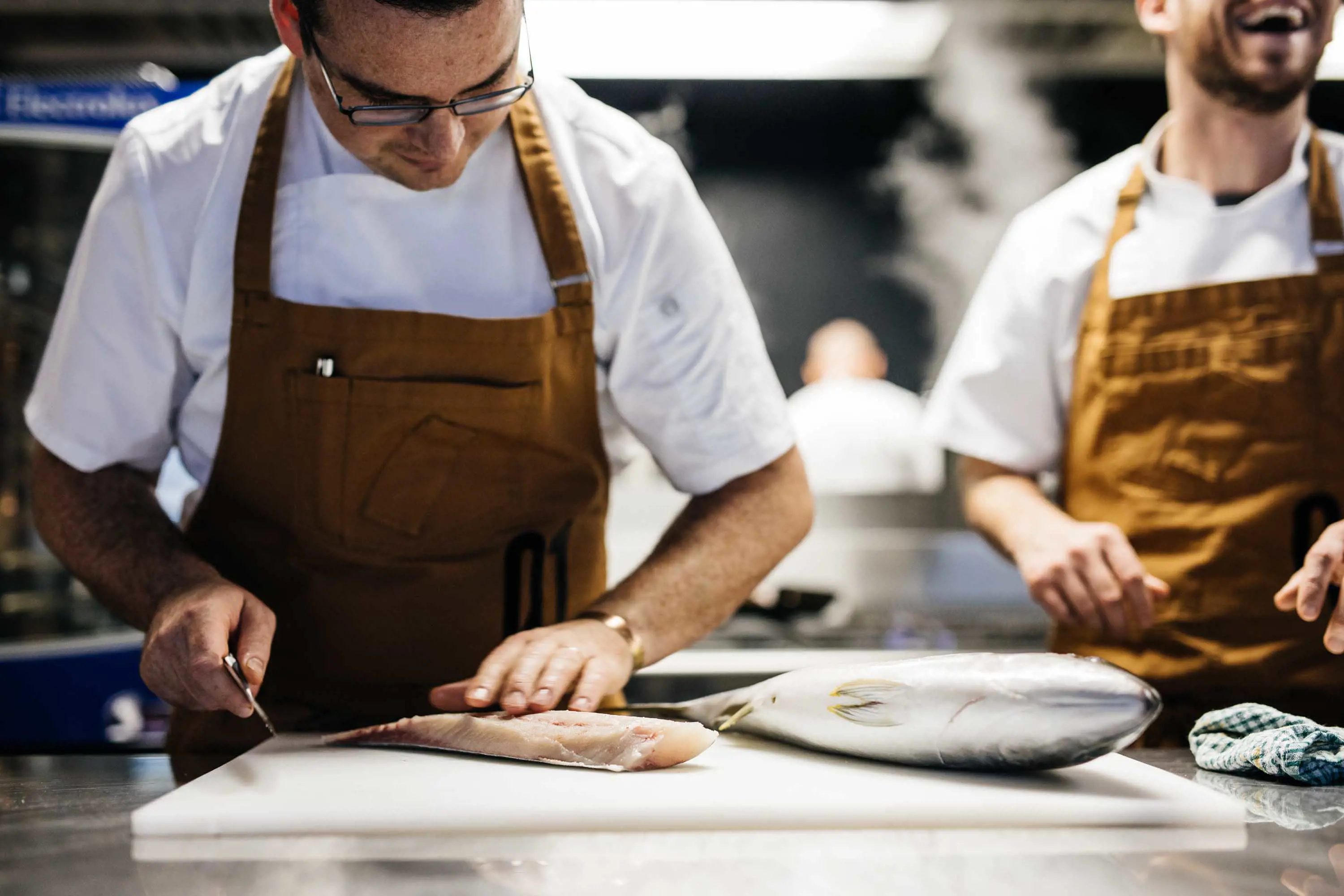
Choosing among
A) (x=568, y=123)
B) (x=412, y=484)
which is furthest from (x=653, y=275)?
(x=412, y=484)

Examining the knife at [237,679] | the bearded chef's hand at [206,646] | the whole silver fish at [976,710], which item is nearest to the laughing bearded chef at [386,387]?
the bearded chef's hand at [206,646]

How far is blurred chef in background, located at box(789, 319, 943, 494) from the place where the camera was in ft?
12.5

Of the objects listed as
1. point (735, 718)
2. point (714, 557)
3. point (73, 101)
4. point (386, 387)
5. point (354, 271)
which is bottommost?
point (735, 718)

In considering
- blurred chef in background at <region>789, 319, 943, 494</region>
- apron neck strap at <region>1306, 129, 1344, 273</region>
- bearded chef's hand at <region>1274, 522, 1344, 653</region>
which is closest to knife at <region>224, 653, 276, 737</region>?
bearded chef's hand at <region>1274, 522, 1344, 653</region>

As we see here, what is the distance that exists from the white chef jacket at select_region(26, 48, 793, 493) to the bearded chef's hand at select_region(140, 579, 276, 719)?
35 centimetres

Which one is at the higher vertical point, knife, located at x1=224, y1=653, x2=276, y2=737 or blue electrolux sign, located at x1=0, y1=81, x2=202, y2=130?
blue electrolux sign, located at x1=0, y1=81, x2=202, y2=130

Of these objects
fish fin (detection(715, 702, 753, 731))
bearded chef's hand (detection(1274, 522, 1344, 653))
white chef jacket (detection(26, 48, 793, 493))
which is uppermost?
white chef jacket (detection(26, 48, 793, 493))

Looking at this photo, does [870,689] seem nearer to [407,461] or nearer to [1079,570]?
[1079,570]

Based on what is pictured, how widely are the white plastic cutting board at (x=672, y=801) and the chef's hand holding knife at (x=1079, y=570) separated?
39 centimetres

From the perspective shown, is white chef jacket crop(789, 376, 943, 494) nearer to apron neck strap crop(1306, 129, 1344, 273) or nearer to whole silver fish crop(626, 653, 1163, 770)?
apron neck strap crop(1306, 129, 1344, 273)

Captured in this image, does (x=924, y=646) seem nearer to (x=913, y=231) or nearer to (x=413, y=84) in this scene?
(x=413, y=84)

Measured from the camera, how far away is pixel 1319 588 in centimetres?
114

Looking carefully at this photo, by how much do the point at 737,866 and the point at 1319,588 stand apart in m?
0.71

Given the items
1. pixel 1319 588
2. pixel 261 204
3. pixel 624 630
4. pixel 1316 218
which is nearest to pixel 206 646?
pixel 624 630
